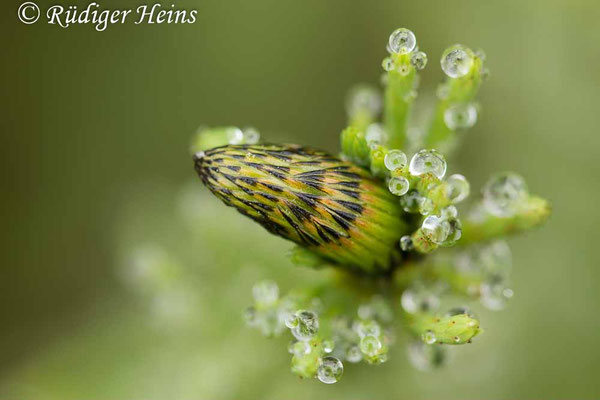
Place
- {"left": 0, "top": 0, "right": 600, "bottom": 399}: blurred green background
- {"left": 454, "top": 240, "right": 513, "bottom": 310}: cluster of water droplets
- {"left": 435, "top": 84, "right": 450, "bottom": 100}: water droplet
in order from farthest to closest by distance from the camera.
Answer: {"left": 0, "top": 0, "right": 600, "bottom": 399}: blurred green background, {"left": 454, "top": 240, "right": 513, "bottom": 310}: cluster of water droplets, {"left": 435, "top": 84, "right": 450, "bottom": 100}: water droplet

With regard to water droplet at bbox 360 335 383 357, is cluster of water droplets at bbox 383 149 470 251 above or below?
above

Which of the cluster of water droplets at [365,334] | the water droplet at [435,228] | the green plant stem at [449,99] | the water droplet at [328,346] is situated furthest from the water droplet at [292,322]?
the green plant stem at [449,99]

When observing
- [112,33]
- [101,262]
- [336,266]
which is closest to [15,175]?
[101,262]

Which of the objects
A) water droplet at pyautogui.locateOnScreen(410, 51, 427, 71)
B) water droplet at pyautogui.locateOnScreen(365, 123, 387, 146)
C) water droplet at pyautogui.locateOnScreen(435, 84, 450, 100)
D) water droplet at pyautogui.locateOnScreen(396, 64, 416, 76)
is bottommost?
water droplet at pyautogui.locateOnScreen(365, 123, 387, 146)

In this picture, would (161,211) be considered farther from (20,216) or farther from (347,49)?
(347,49)

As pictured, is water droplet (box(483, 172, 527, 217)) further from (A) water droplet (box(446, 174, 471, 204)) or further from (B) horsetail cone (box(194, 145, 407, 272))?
(B) horsetail cone (box(194, 145, 407, 272))

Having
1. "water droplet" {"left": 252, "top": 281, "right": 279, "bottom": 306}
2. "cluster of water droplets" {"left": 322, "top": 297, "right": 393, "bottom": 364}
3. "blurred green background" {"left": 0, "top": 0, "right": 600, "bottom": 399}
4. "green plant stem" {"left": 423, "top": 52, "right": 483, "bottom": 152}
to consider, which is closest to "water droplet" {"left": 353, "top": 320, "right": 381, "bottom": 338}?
"cluster of water droplets" {"left": 322, "top": 297, "right": 393, "bottom": 364}

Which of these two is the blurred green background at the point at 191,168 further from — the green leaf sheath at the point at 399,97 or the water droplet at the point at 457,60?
the water droplet at the point at 457,60
